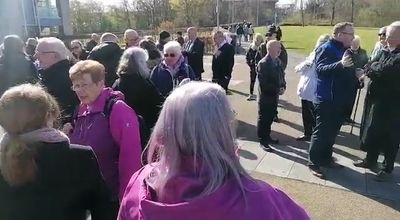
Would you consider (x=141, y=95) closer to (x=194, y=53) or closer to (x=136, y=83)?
(x=136, y=83)

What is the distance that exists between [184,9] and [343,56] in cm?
4729

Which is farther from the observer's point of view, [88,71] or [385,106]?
[385,106]

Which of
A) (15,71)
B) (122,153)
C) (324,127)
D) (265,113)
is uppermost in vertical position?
(15,71)

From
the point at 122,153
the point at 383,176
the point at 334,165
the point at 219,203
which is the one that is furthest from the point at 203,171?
the point at 334,165

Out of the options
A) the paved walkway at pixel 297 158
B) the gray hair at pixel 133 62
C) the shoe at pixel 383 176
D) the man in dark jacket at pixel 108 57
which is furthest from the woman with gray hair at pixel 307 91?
the gray hair at pixel 133 62

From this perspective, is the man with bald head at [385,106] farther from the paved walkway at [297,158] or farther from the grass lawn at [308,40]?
the grass lawn at [308,40]

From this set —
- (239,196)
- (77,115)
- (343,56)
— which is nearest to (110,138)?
(77,115)

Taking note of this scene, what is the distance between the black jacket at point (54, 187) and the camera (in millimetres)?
1782

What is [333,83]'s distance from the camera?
474 centimetres

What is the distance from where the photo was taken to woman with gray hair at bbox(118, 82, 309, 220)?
1.31 metres

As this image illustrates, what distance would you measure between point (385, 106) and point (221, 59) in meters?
4.80

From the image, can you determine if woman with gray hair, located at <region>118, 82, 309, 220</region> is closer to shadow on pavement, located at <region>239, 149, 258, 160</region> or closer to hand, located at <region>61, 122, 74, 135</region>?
hand, located at <region>61, 122, 74, 135</region>

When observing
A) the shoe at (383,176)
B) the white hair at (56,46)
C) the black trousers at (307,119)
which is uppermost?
the white hair at (56,46)

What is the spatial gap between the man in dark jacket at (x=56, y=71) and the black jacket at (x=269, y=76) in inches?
126
